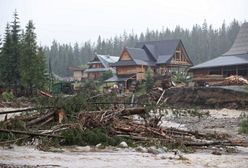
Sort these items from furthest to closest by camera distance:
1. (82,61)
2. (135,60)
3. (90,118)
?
(82,61) < (135,60) < (90,118)

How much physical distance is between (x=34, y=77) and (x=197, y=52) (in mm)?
60786

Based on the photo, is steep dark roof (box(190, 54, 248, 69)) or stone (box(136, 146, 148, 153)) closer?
stone (box(136, 146, 148, 153))

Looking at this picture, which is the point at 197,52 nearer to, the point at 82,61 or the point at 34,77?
the point at 82,61

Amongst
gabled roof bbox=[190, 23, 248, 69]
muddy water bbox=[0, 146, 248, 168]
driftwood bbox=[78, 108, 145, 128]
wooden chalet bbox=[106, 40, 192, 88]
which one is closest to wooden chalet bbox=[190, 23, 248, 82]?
gabled roof bbox=[190, 23, 248, 69]

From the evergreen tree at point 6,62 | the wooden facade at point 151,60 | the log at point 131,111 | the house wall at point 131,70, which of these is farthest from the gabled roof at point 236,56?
the log at point 131,111

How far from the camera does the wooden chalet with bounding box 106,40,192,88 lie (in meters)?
54.2

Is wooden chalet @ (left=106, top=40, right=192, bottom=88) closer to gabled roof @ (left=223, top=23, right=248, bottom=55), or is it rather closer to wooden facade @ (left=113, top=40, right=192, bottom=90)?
wooden facade @ (left=113, top=40, right=192, bottom=90)

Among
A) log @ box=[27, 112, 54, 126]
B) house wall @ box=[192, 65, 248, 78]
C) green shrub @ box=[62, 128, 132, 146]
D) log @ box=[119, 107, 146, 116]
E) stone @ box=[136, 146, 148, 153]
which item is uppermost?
house wall @ box=[192, 65, 248, 78]

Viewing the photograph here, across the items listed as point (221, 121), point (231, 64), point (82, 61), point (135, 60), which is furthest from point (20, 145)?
point (82, 61)

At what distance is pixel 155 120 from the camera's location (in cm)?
1415

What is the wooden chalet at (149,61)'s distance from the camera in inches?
2132

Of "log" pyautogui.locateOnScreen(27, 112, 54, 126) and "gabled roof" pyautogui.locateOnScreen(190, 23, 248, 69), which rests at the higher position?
"gabled roof" pyautogui.locateOnScreen(190, 23, 248, 69)

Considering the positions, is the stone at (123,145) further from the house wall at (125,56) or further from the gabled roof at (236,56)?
the house wall at (125,56)

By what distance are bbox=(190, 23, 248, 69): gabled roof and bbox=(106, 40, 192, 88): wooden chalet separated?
8.71 metres
